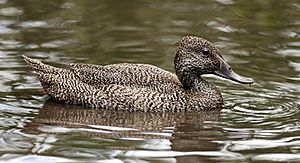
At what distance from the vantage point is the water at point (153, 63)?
34.9 ft

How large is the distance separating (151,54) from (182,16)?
236 cm

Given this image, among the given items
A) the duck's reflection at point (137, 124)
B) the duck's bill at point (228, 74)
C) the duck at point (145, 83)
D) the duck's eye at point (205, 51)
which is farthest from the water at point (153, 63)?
the duck's eye at point (205, 51)

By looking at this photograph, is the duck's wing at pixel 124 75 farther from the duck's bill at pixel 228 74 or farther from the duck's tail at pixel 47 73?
the duck's bill at pixel 228 74

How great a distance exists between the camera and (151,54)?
14.5 m

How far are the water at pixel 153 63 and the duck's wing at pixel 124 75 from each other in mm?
406

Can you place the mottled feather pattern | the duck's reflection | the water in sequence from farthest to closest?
1. the mottled feather pattern
2. the duck's reflection
3. the water

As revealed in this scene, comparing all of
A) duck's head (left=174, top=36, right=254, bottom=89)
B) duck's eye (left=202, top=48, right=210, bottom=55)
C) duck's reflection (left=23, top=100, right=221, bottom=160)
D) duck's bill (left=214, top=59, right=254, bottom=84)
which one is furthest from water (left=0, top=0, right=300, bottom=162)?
duck's eye (left=202, top=48, right=210, bottom=55)

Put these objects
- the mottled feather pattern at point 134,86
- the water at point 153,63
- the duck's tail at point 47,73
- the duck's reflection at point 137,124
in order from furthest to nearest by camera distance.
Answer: the duck's tail at point 47,73 < the mottled feather pattern at point 134,86 < the duck's reflection at point 137,124 < the water at point 153,63

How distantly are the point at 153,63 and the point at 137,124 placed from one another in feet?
8.01

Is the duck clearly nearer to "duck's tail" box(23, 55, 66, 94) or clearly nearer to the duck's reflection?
"duck's tail" box(23, 55, 66, 94)

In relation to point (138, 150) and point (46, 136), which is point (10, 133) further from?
point (138, 150)

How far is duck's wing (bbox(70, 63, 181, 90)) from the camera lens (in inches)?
493

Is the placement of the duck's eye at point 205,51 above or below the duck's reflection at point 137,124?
above

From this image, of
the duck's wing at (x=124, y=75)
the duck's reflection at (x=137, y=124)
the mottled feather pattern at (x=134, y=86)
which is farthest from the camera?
the duck's wing at (x=124, y=75)
